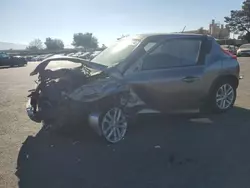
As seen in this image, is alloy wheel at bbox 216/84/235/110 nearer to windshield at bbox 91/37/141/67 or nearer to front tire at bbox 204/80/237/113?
front tire at bbox 204/80/237/113

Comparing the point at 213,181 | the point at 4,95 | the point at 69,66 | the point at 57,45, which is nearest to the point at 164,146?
the point at 213,181

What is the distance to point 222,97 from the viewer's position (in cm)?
745

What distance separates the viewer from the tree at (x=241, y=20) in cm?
9200

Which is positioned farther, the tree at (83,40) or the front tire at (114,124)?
the tree at (83,40)

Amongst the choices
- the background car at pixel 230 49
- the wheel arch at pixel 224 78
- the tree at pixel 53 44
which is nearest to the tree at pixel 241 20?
the background car at pixel 230 49

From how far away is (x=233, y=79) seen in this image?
7.66m

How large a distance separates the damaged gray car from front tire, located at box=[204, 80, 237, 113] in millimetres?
21

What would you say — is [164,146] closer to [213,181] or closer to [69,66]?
[213,181]

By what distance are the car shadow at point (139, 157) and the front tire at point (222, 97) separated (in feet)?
1.74

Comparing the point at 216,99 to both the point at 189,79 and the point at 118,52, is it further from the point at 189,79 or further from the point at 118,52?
the point at 118,52

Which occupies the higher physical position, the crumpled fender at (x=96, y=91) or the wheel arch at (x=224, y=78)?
the crumpled fender at (x=96, y=91)

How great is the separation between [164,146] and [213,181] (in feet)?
4.63

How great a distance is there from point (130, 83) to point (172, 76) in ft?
3.09

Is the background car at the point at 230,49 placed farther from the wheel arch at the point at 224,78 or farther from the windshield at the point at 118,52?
the windshield at the point at 118,52
